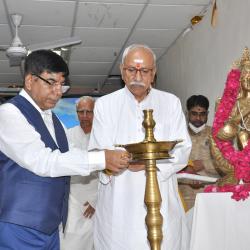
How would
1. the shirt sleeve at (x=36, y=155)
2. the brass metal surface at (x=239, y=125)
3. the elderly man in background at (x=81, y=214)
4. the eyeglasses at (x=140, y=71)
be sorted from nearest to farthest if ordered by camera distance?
the shirt sleeve at (x=36, y=155), the eyeglasses at (x=140, y=71), the brass metal surface at (x=239, y=125), the elderly man in background at (x=81, y=214)

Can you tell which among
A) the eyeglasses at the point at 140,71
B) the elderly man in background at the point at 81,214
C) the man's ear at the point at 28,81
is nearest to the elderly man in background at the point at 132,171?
the eyeglasses at the point at 140,71

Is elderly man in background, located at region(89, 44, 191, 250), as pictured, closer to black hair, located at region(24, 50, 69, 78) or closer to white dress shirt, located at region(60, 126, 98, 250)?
black hair, located at region(24, 50, 69, 78)

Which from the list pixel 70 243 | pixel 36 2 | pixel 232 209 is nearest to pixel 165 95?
pixel 232 209

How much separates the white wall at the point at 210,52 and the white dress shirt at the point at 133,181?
96.2 inches

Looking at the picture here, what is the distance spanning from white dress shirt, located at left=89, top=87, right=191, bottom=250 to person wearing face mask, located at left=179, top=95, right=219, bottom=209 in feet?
3.64

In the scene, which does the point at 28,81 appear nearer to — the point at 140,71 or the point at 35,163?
the point at 35,163

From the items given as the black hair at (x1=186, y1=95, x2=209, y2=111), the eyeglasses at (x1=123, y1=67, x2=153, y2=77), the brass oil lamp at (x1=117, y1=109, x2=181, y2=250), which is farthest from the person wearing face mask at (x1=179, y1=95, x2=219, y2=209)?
the brass oil lamp at (x1=117, y1=109, x2=181, y2=250)

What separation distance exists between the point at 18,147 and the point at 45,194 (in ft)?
0.86

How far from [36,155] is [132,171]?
68cm

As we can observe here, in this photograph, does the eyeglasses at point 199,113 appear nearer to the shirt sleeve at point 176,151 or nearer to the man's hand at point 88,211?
the man's hand at point 88,211

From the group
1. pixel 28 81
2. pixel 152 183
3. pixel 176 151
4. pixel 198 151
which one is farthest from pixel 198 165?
pixel 152 183

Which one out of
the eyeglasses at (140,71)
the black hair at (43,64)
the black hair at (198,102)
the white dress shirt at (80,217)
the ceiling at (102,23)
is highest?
the ceiling at (102,23)

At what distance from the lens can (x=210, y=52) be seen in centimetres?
614

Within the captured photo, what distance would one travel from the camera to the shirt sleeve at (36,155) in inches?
83.0
